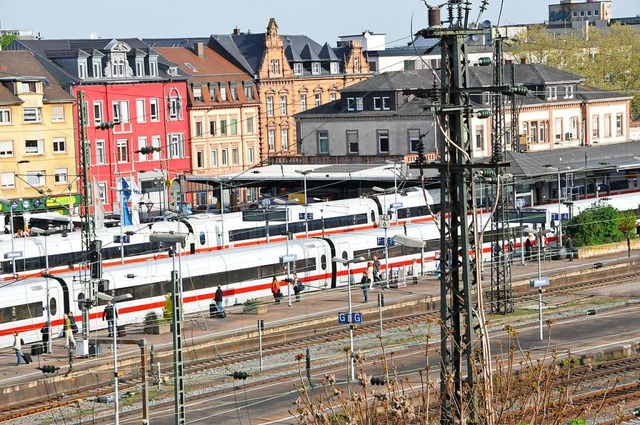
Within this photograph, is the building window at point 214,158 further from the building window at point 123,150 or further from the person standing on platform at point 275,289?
the person standing on platform at point 275,289

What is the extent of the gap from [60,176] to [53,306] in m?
39.6

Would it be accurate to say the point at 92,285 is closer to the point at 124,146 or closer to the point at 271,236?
the point at 271,236

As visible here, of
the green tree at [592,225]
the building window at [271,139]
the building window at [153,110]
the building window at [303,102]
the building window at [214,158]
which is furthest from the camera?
→ the building window at [303,102]

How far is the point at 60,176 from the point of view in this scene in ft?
280

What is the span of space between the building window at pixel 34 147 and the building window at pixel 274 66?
72.9ft

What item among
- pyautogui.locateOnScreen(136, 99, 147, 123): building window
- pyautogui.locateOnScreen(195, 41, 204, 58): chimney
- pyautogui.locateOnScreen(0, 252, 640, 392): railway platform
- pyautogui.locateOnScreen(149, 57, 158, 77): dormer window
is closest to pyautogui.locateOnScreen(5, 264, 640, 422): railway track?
pyautogui.locateOnScreen(0, 252, 640, 392): railway platform

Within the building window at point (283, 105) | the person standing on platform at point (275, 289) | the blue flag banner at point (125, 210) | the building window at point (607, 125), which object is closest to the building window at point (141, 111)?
the building window at point (283, 105)

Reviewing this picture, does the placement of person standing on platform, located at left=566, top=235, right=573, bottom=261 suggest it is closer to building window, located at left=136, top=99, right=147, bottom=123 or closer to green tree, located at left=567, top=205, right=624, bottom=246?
green tree, located at left=567, top=205, right=624, bottom=246

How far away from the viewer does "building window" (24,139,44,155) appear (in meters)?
84.1

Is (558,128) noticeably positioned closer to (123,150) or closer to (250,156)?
(250,156)

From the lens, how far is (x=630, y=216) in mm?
67250

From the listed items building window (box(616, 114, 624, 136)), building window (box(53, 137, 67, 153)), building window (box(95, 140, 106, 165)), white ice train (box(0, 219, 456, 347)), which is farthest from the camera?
building window (box(616, 114, 624, 136))

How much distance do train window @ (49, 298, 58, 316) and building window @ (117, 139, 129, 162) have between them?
43424mm

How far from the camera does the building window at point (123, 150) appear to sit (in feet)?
294
